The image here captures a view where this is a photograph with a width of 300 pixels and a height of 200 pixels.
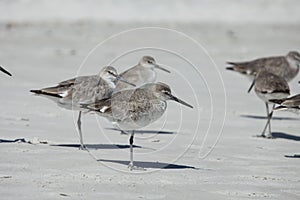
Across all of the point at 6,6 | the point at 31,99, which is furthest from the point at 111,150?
the point at 6,6

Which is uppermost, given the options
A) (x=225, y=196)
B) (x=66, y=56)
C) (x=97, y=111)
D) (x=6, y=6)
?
(x=6, y=6)

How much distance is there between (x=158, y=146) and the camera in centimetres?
936

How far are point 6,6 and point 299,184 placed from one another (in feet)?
81.5

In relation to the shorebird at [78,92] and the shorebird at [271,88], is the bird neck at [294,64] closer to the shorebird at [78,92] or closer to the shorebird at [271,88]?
the shorebird at [271,88]

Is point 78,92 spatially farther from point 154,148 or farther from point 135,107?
point 135,107

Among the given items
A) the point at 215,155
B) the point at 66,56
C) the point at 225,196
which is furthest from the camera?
the point at 66,56

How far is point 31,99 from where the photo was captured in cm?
1236

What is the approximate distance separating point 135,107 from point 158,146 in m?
1.40

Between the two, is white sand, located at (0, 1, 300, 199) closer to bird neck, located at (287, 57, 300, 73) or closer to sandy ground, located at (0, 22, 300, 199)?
sandy ground, located at (0, 22, 300, 199)

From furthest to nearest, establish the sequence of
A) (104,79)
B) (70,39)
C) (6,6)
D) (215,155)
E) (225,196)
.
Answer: (6,6) < (70,39) < (104,79) < (215,155) < (225,196)

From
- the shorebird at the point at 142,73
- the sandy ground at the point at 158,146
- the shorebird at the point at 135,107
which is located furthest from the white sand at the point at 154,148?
the shorebird at the point at 142,73

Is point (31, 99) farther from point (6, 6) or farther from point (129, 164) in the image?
point (6, 6)

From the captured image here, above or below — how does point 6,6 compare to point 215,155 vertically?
above

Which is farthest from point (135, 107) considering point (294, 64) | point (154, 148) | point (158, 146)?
point (294, 64)
